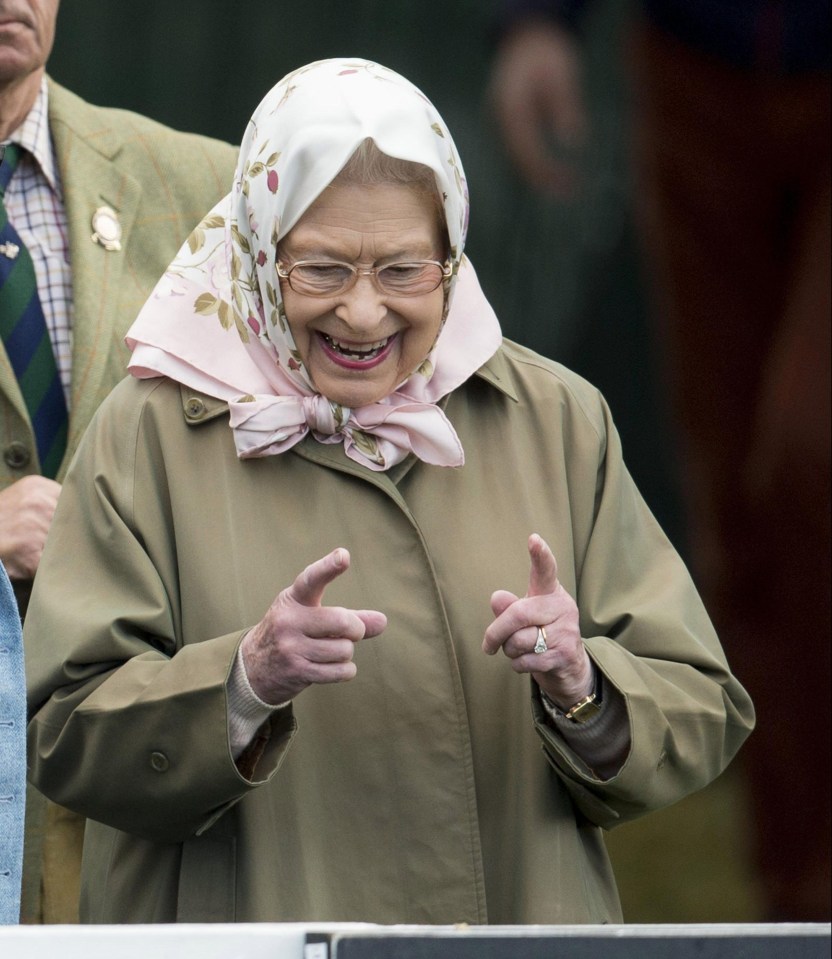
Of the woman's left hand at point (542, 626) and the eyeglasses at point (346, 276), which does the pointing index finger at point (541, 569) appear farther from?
the eyeglasses at point (346, 276)

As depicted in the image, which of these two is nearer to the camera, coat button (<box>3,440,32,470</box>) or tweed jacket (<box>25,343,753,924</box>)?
tweed jacket (<box>25,343,753,924</box>)

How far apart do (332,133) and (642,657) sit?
77 cm

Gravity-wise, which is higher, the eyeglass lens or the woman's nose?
the eyeglass lens

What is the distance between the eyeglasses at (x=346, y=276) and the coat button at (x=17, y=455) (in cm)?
72

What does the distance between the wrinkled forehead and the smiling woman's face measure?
0.11 ft

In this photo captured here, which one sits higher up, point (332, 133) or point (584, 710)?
point (332, 133)

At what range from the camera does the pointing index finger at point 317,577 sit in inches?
87.5

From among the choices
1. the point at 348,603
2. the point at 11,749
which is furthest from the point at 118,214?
the point at 11,749

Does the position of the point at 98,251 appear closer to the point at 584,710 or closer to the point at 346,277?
the point at 346,277

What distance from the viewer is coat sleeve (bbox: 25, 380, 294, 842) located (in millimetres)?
2359

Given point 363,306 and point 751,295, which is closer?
point 363,306

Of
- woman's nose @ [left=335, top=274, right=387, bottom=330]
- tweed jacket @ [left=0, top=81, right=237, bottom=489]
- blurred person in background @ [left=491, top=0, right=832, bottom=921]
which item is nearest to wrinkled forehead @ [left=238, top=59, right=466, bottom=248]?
woman's nose @ [left=335, top=274, right=387, bottom=330]

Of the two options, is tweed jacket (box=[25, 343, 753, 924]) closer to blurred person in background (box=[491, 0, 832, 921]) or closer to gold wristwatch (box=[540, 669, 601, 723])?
gold wristwatch (box=[540, 669, 601, 723])

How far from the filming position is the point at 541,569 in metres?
2.31
